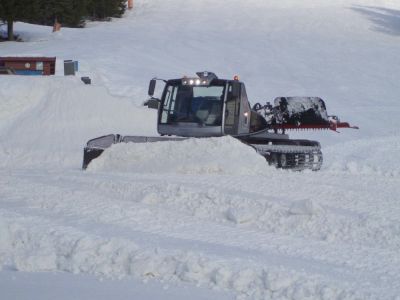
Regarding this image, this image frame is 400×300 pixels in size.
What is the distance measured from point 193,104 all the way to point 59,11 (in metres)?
28.8

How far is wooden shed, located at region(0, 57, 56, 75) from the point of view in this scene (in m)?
23.8

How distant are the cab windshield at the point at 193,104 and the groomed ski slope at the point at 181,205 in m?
1.47

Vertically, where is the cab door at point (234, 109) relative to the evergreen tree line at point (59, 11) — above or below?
above

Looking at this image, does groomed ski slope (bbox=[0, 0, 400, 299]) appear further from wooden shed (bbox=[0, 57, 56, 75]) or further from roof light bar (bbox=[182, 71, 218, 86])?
roof light bar (bbox=[182, 71, 218, 86])

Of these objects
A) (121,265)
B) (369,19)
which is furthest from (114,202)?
(369,19)

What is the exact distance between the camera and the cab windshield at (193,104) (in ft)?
44.9

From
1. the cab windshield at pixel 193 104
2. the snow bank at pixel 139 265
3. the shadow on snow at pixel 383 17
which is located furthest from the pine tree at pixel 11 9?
the snow bank at pixel 139 265

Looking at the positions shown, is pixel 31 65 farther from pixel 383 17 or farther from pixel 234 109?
pixel 383 17

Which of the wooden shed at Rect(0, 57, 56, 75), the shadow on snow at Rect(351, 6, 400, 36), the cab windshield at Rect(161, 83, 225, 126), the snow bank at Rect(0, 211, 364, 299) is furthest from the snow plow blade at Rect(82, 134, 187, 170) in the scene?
the shadow on snow at Rect(351, 6, 400, 36)

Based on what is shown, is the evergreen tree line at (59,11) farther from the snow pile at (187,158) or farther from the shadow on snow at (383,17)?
the snow pile at (187,158)

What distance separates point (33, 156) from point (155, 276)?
10.9 m

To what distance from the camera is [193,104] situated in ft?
45.6

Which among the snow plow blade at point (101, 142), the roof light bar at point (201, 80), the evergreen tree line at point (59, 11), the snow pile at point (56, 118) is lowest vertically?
the evergreen tree line at point (59, 11)

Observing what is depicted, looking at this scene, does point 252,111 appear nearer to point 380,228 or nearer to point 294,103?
point 294,103
